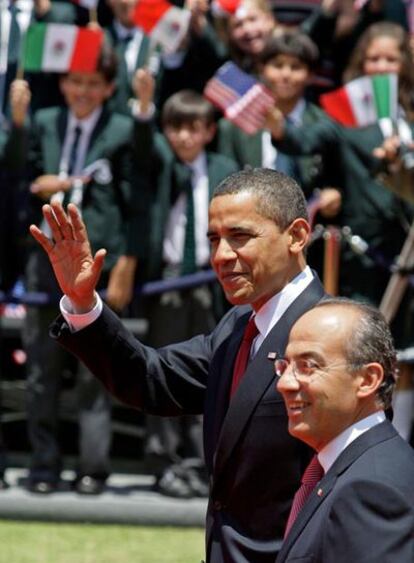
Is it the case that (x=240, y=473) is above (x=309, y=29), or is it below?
below

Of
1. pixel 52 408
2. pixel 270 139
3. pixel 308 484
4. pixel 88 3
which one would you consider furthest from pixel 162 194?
pixel 308 484

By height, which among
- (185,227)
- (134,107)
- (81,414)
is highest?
(134,107)

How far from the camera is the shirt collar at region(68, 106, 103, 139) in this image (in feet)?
30.2

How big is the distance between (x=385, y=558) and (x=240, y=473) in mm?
1187

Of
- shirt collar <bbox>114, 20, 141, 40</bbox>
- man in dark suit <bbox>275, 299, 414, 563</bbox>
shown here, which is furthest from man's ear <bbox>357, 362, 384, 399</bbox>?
shirt collar <bbox>114, 20, 141, 40</bbox>

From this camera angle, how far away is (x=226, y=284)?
4609mm

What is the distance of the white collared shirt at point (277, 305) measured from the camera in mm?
4691

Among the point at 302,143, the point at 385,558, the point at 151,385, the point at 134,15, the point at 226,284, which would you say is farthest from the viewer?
the point at 134,15

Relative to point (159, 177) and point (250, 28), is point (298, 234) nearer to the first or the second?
point (159, 177)

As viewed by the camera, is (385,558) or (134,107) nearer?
(385,558)

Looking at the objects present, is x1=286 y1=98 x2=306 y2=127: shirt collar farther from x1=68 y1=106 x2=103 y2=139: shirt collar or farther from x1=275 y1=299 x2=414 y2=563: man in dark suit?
x1=275 y1=299 x2=414 y2=563: man in dark suit

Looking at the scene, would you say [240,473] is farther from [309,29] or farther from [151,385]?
[309,29]

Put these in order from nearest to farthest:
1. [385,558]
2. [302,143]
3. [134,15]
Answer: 1. [385,558]
2. [302,143]
3. [134,15]

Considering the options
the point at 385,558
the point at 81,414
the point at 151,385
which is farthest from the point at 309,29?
the point at 385,558
